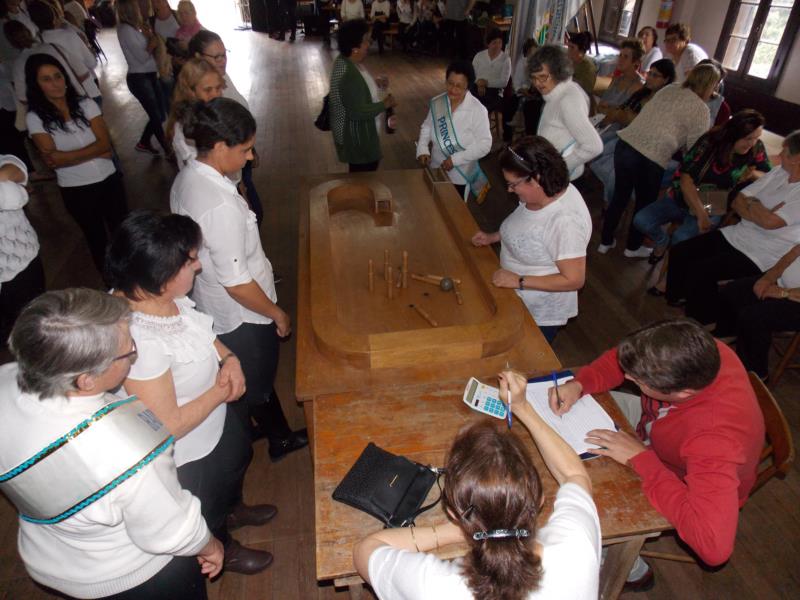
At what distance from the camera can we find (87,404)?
1.05 metres

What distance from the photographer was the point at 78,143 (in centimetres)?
285

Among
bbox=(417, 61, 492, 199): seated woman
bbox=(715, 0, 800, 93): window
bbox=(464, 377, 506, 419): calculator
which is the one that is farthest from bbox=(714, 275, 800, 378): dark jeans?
bbox=(715, 0, 800, 93): window

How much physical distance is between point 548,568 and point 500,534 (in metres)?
0.14

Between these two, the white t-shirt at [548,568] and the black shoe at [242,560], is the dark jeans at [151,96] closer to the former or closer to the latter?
the black shoe at [242,560]

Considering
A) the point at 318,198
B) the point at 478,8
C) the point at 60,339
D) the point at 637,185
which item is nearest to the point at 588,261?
the point at 637,185

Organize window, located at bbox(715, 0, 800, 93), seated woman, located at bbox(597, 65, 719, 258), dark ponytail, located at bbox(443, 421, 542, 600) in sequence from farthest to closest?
window, located at bbox(715, 0, 800, 93) → seated woman, located at bbox(597, 65, 719, 258) → dark ponytail, located at bbox(443, 421, 542, 600)

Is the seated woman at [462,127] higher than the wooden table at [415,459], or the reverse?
the seated woman at [462,127]

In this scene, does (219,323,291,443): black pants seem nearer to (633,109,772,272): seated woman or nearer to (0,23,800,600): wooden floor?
(0,23,800,600): wooden floor

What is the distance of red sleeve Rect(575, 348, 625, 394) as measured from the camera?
177 centimetres

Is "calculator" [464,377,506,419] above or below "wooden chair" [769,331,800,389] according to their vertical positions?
above

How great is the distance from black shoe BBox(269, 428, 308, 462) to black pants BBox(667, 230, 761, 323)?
2608 millimetres

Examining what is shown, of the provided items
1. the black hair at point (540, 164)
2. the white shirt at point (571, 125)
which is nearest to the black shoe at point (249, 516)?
the black hair at point (540, 164)

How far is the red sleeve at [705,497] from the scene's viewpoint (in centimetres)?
129

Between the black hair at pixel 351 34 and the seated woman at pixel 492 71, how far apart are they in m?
2.64
